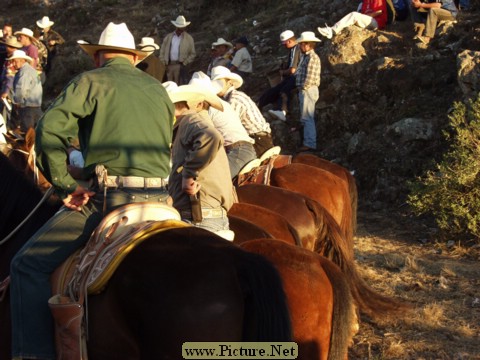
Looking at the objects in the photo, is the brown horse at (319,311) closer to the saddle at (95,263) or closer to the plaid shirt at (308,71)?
the saddle at (95,263)

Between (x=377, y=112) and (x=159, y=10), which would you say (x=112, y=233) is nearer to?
(x=377, y=112)

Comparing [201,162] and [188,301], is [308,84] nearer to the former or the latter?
[201,162]

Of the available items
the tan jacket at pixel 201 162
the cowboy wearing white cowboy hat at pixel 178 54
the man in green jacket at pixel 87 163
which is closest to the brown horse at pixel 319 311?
the man in green jacket at pixel 87 163

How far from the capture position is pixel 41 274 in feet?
13.8

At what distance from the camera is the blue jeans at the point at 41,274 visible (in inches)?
163

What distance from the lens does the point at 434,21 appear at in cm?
1576

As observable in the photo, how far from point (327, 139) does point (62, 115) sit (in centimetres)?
1152

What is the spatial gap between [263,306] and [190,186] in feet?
8.24

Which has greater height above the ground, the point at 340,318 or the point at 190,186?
the point at 190,186

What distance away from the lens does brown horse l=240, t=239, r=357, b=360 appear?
15.0ft

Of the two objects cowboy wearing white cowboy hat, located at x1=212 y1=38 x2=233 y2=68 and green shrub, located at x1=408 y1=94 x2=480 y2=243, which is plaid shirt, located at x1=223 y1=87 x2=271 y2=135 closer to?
green shrub, located at x1=408 y1=94 x2=480 y2=243

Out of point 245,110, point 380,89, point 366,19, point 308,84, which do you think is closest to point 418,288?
point 245,110

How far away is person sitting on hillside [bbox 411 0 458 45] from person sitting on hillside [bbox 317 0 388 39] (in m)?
0.89

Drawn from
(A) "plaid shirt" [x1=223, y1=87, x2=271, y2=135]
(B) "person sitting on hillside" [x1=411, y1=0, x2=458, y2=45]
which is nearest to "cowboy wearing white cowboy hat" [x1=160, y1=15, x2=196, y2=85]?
(B) "person sitting on hillside" [x1=411, y1=0, x2=458, y2=45]
